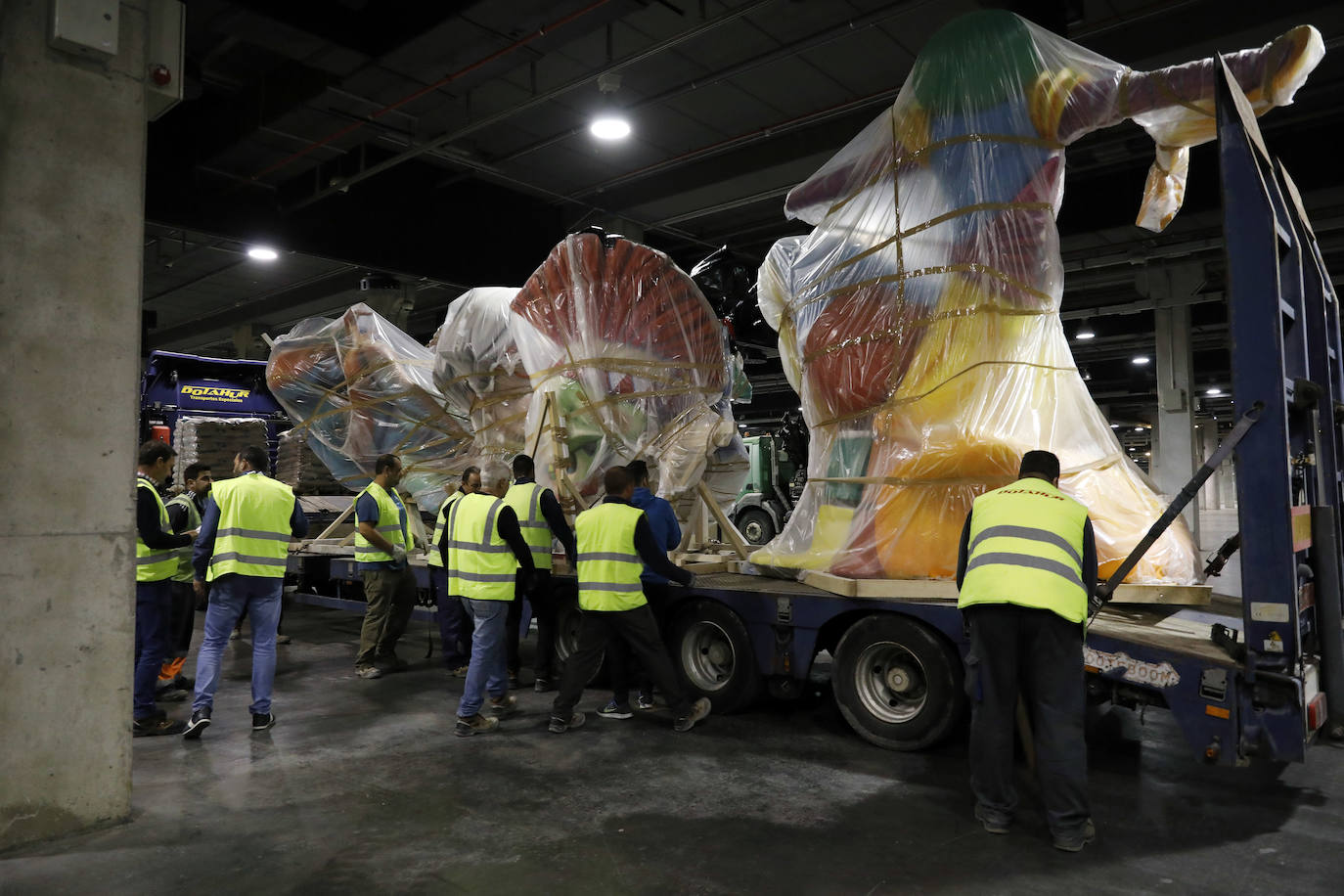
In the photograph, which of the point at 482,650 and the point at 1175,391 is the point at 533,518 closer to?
the point at 482,650

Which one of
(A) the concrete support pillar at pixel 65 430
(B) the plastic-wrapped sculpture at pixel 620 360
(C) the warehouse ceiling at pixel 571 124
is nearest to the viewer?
(A) the concrete support pillar at pixel 65 430

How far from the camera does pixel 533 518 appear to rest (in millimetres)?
6770

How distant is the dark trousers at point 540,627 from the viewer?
7.11m

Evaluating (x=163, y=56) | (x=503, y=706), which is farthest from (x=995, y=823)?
(x=163, y=56)

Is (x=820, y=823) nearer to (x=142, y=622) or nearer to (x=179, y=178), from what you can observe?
(x=142, y=622)

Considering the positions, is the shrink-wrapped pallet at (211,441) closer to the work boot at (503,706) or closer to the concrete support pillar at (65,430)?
the work boot at (503,706)

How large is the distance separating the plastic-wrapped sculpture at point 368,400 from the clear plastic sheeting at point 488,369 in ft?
3.66

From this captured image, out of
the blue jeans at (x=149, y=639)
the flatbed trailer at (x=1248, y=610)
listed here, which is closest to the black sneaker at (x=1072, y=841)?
the flatbed trailer at (x=1248, y=610)

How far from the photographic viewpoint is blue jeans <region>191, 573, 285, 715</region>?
5.77 metres

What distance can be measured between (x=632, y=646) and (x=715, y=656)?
0.94 m

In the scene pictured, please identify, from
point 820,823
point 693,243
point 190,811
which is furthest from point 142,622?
point 693,243

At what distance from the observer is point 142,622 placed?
19.2 ft

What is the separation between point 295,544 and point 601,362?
17.9ft

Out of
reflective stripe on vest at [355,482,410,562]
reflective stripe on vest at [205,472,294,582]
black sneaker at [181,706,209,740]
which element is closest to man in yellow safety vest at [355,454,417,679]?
reflective stripe on vest at [355,482,410,562]
